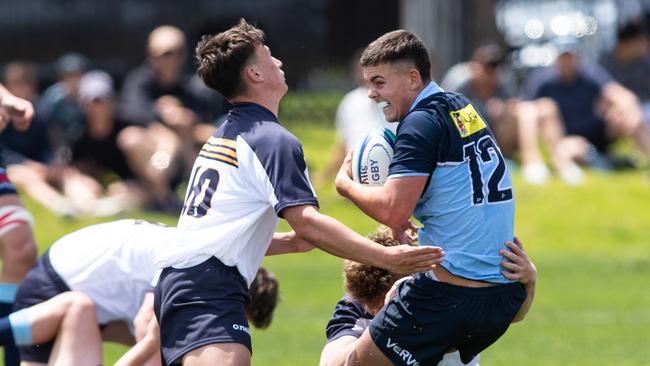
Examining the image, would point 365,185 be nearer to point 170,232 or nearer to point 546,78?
point 170,232

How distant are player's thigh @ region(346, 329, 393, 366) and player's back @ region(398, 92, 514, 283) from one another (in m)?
0.45

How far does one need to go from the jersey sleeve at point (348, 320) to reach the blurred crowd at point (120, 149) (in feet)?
27.2

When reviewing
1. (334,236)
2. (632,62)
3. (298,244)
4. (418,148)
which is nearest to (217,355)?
(334,236)

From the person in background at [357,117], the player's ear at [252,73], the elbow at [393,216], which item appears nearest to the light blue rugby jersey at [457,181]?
the elbow at [393,216]

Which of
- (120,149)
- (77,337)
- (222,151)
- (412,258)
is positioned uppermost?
(222,151)

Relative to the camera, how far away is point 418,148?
5.21 metres

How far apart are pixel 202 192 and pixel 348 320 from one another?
3.53 feet

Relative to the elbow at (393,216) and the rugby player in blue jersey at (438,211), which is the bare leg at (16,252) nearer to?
the rugby player in blue jersey at (438,211)

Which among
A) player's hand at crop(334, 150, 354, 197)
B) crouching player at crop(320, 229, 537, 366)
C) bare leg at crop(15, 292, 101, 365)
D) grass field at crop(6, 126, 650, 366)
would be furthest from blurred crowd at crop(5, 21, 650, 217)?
player's hand at crop(334, 150, 354, 197)

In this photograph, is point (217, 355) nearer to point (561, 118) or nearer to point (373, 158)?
point (373, 158)

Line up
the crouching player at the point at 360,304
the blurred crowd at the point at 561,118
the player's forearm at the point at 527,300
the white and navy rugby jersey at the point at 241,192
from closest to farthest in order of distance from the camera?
the white and navy rugby jersey at the point at 241,192
the player's forearm at the point at 527,300
the crouching player at the point at 360,304
the blurred crowd at the point at 561,118

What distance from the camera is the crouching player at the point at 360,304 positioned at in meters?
5.62

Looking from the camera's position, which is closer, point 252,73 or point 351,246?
point 351,246

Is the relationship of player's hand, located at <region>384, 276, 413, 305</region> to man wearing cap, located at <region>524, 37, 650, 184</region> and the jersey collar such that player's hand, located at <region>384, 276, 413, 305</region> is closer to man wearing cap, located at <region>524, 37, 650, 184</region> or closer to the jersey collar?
the jersey collar
